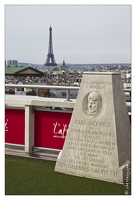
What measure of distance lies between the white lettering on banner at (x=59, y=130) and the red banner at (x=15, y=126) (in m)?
0.88

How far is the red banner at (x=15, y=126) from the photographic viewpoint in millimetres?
9227

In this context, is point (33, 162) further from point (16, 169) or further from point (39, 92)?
point (39, 92)

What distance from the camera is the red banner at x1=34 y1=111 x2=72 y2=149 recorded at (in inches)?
337

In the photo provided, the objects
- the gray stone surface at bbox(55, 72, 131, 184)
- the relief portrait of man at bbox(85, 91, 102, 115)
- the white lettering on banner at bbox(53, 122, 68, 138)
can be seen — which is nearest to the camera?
the gray stone surface at bbox(55, 72, 131, 184)

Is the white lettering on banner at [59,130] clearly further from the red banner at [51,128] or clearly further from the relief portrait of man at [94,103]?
the relief portrait of man at [94,103]

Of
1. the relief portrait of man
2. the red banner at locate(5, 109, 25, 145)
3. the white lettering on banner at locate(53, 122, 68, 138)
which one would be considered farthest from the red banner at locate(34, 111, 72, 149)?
the relief portrait of man

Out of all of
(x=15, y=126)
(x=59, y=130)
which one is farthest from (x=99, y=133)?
(x=15, y=126)

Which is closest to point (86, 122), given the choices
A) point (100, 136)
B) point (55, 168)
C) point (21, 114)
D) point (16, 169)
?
point (100, 136)

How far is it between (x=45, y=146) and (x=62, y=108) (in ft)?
3.12

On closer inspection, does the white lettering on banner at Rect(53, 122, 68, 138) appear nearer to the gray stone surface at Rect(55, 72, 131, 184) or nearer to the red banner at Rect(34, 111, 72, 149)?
the red banner at Rect(34, 111, 72, 149)

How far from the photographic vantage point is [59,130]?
28.3 feet

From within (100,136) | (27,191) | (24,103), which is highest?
(24,103)

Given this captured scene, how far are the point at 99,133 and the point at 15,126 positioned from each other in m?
2.69

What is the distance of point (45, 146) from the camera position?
891 centimetres
